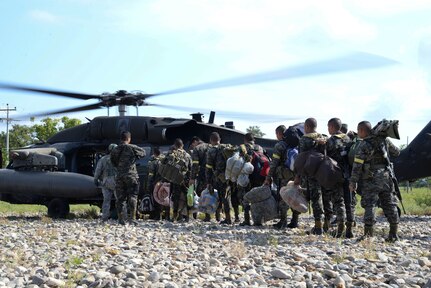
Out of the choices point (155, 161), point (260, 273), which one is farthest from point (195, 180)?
point (260, 273)

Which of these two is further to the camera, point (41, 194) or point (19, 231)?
point (41, 194)

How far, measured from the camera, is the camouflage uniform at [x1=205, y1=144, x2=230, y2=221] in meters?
11.7

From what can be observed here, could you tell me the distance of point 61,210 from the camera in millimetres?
14031

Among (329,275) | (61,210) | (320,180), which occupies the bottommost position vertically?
(61,210)

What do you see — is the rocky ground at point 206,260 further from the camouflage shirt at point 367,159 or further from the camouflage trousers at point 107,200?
the camouflage trousers at point 107,200

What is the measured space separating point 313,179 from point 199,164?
382 cm

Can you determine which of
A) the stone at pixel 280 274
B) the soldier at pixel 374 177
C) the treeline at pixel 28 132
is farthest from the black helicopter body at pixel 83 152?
the treeline at pixel 28 132

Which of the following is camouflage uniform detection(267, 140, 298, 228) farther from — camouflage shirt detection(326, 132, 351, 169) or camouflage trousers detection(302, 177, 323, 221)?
camouflage shirt detection(326, 132, 351, 169)

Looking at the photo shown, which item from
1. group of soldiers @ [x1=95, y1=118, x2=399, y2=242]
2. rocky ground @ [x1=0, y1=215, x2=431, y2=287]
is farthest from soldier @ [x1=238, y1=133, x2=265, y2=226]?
rocky ground @ [x1=0, y1=215, x2=431, y2=287]

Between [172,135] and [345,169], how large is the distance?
6.46 m

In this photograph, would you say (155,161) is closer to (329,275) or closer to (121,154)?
(121,154)

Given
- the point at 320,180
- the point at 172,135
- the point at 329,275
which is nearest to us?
the point at 329,275

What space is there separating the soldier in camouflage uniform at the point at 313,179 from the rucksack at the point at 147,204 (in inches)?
195

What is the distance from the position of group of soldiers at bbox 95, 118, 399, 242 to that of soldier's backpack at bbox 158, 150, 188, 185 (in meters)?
0.15
